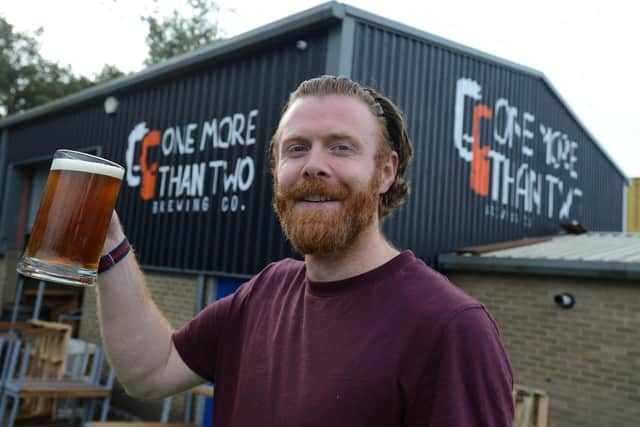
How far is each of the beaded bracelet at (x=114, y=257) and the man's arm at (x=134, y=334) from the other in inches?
0.5

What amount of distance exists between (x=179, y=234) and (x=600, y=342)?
560 centimetres

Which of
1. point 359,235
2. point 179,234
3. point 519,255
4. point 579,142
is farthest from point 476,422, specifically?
point 579,142

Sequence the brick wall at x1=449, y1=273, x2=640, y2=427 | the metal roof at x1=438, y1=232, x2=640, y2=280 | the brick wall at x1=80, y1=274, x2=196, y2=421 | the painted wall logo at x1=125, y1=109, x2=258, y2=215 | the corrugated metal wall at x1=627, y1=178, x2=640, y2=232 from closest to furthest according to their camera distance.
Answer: the brick wall at x1=449, y1=273, x2=640, y2=427, the metal roof at x1=438, y1=232, x2=640, y2=280, the painted wall logo at x1=125, y1=109, x2=258, y2=215, the brick wall at x1=80, y1=274, x2=196, y2=421, the corrugated metal wall at x1=627, y1=178, x2=640, y2=232

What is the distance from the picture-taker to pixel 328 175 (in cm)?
Result: 154

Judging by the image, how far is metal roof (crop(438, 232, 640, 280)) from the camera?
19.4 feet

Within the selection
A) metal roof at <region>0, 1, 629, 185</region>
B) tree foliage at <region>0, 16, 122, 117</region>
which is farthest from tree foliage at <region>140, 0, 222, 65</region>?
metal roof at <region>0, 1, 629, 185</region>

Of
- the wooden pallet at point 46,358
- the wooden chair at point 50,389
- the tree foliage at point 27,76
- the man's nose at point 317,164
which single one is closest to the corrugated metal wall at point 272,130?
the wooden pallet at point 46,358

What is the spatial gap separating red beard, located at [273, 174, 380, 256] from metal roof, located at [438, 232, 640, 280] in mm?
5187

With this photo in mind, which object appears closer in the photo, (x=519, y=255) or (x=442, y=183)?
(x=519, y=255)

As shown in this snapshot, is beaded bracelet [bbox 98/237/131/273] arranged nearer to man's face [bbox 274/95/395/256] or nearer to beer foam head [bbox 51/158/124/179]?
beer foam head [bbox 51/158/124/179]

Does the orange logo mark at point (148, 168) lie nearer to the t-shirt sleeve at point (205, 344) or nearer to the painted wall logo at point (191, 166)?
the painted wall logo at point (191, 166)

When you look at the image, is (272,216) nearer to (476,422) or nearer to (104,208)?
(104,208)

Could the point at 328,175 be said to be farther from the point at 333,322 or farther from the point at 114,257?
the point at 114,257

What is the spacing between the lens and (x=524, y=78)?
960cm
